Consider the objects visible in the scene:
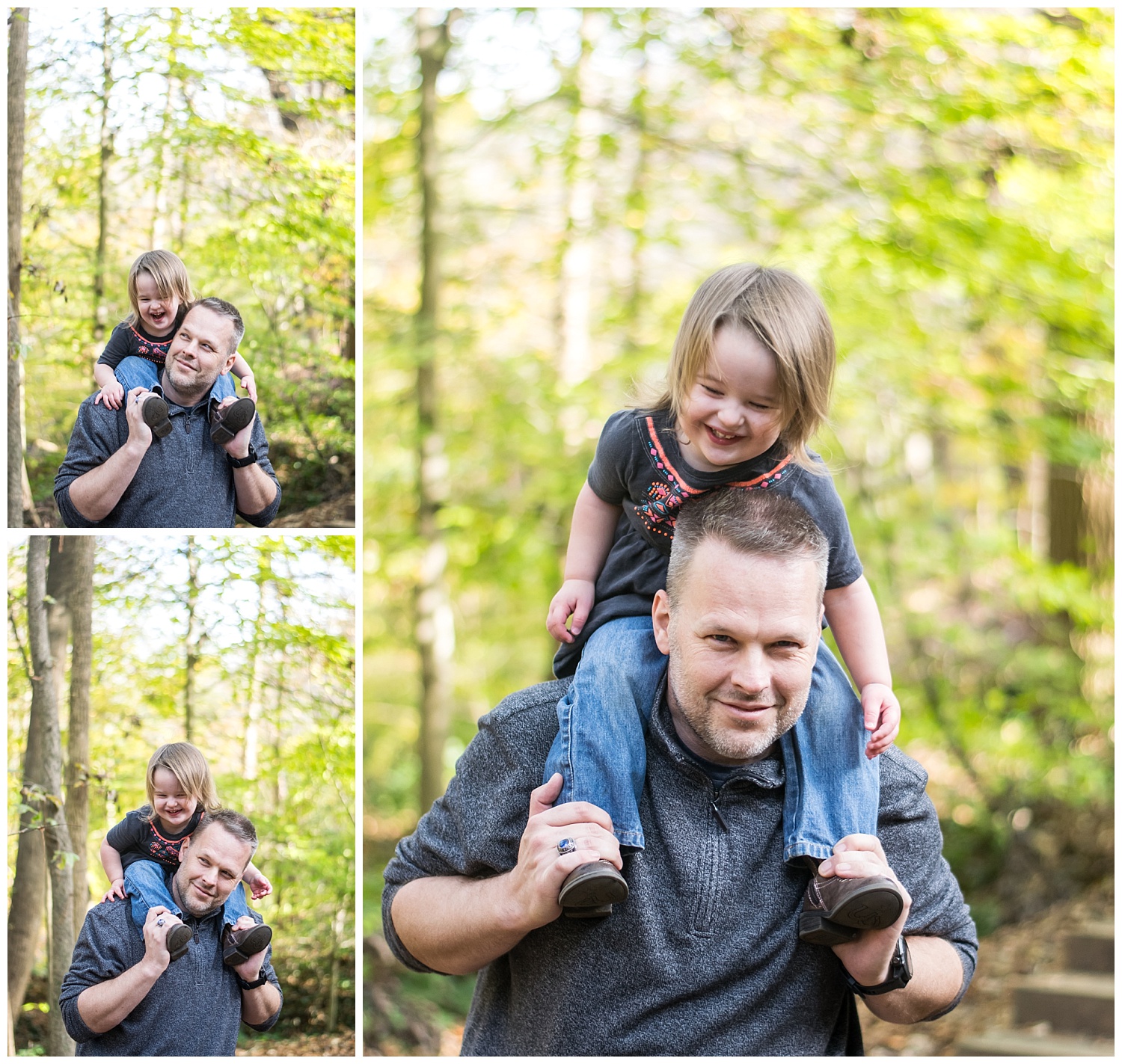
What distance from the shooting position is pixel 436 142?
608 cm

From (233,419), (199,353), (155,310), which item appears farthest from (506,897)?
(155,310)

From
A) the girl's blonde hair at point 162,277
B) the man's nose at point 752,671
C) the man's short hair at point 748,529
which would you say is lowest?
the man's nose at point 752,671

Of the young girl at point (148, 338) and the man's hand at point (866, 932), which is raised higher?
the young girl at point (148, 338)

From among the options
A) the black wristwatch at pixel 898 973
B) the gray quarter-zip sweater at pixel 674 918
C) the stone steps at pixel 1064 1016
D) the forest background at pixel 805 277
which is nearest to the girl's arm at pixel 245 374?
the gray quarter-zip sweater at pixel 674 918

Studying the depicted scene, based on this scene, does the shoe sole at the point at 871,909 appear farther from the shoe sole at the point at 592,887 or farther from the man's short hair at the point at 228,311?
the man's short hair at the point at 228,311

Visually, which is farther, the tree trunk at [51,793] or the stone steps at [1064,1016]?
the stone steps at [1064,1016]

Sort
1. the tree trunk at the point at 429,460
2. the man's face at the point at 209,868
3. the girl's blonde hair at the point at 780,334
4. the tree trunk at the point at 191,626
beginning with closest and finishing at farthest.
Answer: the girl's blonde hair at the point at 780,334
the man's face at the point at 209,868
the tree trunk at the point at 191,626
the tree trunk at the point at 429,460

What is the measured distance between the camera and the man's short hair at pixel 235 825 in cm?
177

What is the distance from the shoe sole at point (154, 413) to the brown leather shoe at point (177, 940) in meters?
0.80

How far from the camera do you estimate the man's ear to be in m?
1.72

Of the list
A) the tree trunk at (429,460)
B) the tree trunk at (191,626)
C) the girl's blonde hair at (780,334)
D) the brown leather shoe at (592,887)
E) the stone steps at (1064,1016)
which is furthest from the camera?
the tree trunk at (429,460)

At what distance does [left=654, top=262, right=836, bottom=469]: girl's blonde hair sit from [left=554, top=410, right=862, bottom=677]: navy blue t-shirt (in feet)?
0.19

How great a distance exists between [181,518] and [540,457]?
421 centimetres

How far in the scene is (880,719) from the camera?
1732 mm
